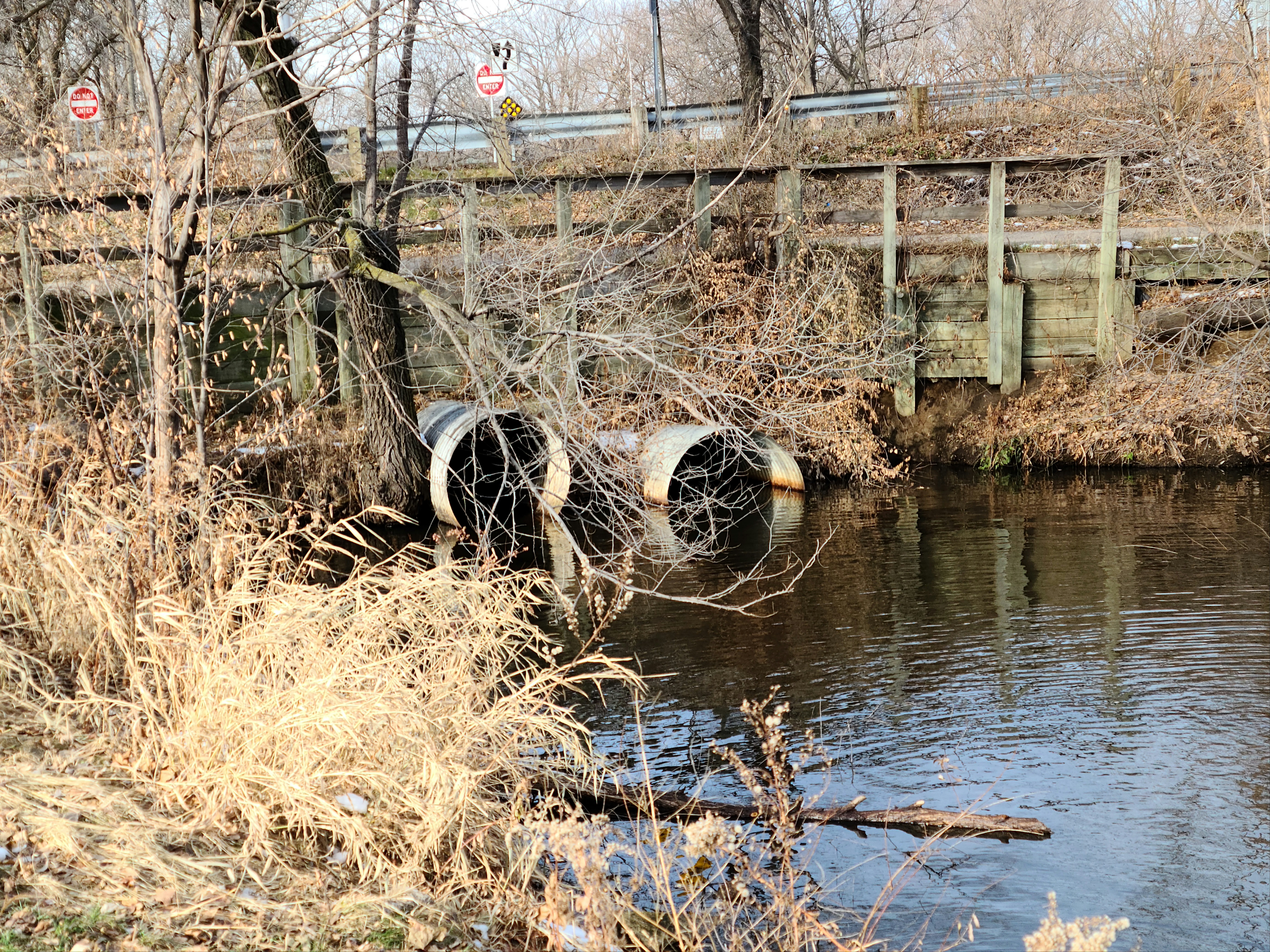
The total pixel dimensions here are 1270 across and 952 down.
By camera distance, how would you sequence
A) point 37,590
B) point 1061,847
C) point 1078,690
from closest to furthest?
point 1061,847 → point 37,590 → point 1078,690

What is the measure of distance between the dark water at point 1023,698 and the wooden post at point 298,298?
557 cm

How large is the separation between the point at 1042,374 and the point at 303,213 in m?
8.78

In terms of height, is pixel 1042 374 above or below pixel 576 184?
below

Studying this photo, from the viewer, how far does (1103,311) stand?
13.4 metres

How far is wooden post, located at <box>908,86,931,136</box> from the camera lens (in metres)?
19.5

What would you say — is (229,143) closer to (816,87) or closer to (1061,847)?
(1061,847)

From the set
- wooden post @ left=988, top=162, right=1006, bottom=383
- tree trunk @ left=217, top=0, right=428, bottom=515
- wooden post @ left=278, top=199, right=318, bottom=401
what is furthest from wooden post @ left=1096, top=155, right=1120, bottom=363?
wooden post @ left=278, top=199, right=318, bottom=401

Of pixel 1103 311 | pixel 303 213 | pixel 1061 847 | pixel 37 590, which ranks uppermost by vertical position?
pixel 303 213

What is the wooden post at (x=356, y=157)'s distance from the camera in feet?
39.1

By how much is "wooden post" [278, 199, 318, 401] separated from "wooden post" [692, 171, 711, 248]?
13.7 feet

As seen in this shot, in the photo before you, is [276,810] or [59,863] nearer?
[59,863]

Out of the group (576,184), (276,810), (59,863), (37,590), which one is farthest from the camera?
(576,184)

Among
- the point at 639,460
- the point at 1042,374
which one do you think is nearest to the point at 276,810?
the point at 639,460

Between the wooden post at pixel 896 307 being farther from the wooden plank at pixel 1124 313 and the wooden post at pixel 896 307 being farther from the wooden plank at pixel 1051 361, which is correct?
the wooden plank at pixel 1124 313
